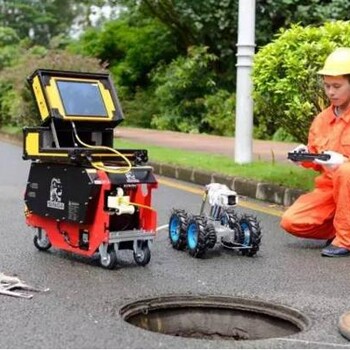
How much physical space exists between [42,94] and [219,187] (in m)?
1.45

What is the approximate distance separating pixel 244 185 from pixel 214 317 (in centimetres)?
506

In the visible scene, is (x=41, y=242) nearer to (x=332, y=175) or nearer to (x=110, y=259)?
(x=110, y=259)

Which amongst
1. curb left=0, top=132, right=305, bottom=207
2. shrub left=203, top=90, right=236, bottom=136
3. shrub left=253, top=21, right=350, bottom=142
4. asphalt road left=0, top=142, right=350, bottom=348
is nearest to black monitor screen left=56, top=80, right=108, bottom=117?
asphalt road left=0, top=142, right=350, bottom=348

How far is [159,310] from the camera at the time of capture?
4688 millimetres

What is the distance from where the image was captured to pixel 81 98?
6062 millimetres

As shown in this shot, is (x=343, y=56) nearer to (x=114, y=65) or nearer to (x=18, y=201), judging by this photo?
(x=18, y=201)

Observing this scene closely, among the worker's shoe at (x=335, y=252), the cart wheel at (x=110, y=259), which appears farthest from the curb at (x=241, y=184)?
the cart wheel at (x=110, y=259)

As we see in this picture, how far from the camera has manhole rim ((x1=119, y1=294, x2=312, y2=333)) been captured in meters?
4.54

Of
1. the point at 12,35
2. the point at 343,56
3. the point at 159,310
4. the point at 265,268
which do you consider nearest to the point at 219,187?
the point at 265,268

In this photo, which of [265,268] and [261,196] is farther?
[261,196]

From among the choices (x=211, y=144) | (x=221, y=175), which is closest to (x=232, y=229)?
(x=221, y=175)

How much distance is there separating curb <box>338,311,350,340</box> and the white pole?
638 centimetres

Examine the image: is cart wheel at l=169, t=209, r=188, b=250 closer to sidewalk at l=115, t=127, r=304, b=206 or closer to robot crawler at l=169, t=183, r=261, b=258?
robot crawler at l=169, t=183, r=261, b=258

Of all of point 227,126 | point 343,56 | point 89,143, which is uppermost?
point 343,56
